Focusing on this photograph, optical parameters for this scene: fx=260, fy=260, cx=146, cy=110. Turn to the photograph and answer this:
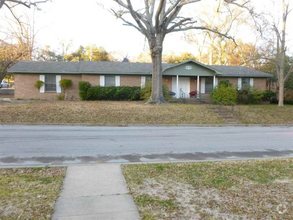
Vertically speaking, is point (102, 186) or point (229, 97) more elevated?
point (229, 97)

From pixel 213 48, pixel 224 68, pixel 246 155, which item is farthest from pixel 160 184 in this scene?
pixel 213 48

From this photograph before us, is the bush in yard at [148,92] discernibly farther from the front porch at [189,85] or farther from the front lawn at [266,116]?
the front lawn at [266,116]

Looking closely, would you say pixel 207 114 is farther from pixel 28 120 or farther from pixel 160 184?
pixel 160 184

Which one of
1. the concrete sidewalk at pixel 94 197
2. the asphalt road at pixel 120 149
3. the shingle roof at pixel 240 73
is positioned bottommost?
the asphalt road at pixel 120 149

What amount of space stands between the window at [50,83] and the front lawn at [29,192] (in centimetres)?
2154

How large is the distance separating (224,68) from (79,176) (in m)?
28.4

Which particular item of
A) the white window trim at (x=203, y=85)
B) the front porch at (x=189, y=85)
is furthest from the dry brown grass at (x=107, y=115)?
the white window trim at (x=203, y=85)

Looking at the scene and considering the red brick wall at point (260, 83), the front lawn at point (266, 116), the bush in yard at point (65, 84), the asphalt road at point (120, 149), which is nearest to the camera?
the asphalt road at point (120, 149)

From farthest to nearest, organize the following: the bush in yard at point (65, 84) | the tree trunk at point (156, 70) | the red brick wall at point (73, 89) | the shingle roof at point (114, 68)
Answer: the red brick wall at point (73, 89)
the shingle roof at point (114, 68)
the bush in yard at point (65, 84)
the tree trunk at point (156, 70)

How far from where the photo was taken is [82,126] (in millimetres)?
14914

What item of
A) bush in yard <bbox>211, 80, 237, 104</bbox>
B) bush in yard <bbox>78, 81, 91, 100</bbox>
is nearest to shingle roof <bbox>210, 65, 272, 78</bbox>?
bush in yard <bbox>211, 80, 237, 104</bbox>

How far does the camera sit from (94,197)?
437 cm

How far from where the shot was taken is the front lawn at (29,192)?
3.67m

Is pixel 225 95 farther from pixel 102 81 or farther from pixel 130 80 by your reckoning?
pixel 102 81
